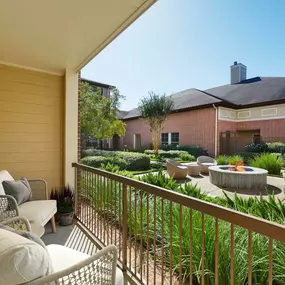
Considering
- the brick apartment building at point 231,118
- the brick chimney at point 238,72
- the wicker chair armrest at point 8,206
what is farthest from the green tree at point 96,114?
the brick chimney at point 238,72

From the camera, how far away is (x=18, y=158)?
3545 mm

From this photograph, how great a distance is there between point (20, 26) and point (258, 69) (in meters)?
20.4

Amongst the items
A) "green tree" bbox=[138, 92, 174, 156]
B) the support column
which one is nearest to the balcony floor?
the support column

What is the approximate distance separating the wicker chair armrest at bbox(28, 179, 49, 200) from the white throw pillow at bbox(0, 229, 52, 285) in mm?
2541

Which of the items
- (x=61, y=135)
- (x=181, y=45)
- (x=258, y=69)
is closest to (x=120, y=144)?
(x=181, y=45)

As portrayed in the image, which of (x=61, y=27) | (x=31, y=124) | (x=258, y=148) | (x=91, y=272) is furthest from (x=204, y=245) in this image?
(x=258, y=148)

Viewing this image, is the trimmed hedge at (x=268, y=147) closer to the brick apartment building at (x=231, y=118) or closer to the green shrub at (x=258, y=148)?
the green shrub at (x=258, y=148)

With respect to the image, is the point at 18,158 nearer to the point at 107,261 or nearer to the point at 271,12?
the point at 107,261

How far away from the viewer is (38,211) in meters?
2.65

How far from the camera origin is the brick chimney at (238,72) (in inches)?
714

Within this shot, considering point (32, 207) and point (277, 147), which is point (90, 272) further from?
point (277, 147)

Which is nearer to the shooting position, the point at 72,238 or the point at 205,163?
the point at 72,238

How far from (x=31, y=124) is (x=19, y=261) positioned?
3.12 meters

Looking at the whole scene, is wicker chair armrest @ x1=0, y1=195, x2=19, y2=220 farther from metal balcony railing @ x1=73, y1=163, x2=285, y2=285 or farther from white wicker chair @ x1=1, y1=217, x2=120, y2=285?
white wicker chair @ x1=1, y1=217, x2=120, y2=285
